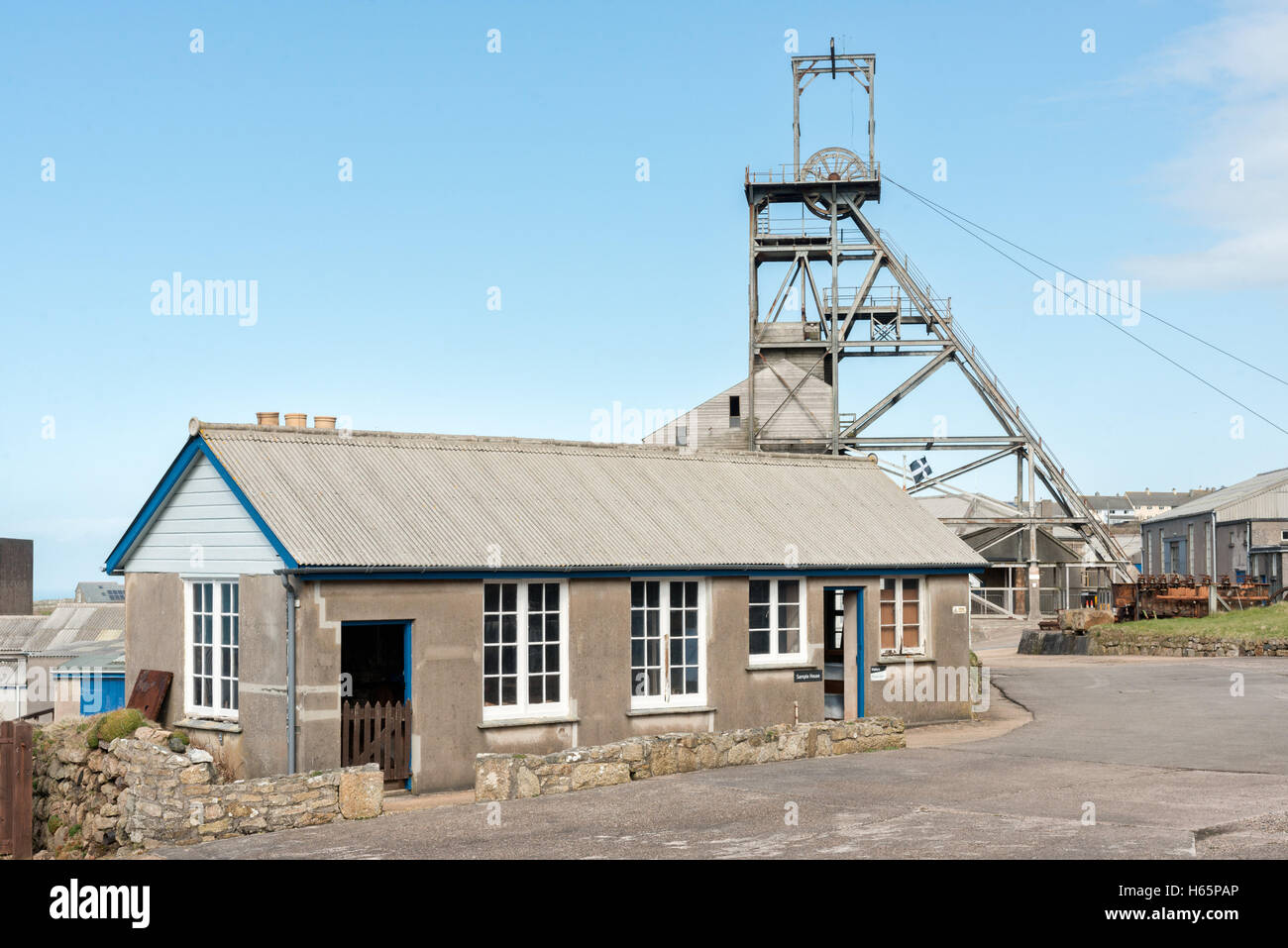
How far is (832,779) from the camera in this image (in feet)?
52.2

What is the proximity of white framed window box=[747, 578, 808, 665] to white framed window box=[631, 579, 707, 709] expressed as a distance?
0.99 m

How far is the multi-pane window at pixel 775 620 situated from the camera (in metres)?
21.2

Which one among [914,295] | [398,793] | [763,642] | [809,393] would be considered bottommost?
[398,793]

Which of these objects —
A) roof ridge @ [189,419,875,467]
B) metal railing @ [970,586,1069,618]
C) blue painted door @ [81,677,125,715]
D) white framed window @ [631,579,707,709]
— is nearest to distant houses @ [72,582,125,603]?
metal railing @ [970,586,1069,618]

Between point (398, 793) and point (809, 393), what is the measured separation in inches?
1666

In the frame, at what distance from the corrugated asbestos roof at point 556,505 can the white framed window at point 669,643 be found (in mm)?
535

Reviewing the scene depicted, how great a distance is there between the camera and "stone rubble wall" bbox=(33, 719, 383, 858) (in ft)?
45.3

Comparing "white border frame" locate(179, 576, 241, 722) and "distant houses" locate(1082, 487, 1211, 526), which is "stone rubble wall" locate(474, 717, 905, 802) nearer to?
"white border frame" locate(179, 576, 241, 722)

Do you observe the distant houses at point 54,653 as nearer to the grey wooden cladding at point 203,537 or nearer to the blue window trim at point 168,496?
the blue window trim at point 168,496

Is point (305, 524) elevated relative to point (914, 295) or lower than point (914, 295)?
lower
